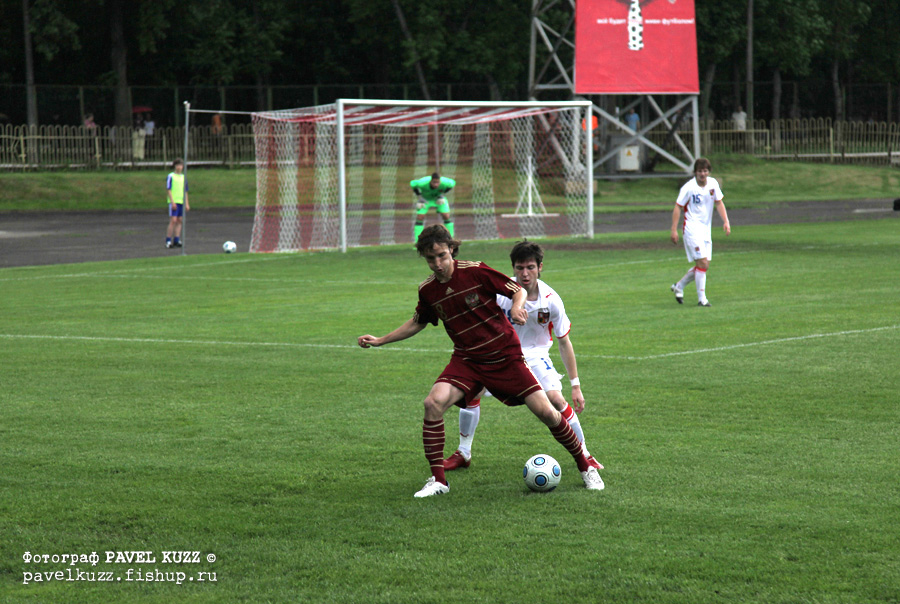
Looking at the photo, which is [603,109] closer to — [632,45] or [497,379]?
[632,45]

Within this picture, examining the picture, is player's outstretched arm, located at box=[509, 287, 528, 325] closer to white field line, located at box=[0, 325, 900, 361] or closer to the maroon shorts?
the maroon shorts

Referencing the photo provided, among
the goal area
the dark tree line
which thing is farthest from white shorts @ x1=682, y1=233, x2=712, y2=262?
the dark tree line

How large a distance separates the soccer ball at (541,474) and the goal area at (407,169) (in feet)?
57.9

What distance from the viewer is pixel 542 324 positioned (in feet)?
22.3

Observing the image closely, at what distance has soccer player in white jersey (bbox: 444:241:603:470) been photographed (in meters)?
6.54

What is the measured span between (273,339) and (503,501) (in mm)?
6612

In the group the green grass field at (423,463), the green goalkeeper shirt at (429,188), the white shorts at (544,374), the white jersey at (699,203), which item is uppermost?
the green goalkeeper shirt at (429,188)

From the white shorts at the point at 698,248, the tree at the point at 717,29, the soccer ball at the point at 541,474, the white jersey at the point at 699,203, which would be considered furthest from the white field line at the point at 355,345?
the tree at the point at 717,29

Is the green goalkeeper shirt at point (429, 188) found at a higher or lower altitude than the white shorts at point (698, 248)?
higher

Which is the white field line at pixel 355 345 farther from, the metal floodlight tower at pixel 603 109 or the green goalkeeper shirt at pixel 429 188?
the metal floodlight tower at pixel 603 109

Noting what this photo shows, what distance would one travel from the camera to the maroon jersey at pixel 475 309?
6293mm

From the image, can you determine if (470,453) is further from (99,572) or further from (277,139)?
(277,139)

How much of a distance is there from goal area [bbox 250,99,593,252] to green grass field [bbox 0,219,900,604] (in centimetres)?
1243

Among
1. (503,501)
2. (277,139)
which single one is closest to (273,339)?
(503,501)
